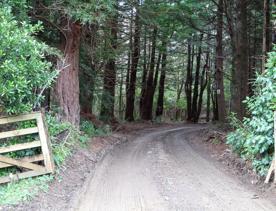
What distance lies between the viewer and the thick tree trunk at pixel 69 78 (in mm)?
11977

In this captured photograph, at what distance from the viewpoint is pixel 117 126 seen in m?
20.0

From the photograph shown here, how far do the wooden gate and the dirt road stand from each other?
41.0 inches

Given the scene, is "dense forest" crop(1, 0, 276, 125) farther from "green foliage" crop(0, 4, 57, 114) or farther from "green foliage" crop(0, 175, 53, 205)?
"green foliage" crop(0, 175, 53, 205)

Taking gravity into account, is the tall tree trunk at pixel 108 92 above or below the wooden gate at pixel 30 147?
above

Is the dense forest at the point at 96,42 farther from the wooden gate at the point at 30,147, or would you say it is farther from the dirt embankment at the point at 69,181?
the dirt embankment at the point at 69,181

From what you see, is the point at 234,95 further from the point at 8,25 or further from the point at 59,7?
the point at 8,25

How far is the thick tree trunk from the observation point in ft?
39.3

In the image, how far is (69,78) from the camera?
1209cm

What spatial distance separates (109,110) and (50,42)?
25.6ft

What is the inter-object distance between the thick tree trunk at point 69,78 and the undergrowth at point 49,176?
2.61ft

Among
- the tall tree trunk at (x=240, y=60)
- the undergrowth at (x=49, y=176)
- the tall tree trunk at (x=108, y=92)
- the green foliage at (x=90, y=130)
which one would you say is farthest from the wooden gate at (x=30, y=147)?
the tall tree trunk at (x=240, y=60)

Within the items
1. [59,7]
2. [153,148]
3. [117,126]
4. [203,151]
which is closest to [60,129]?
[59,7]

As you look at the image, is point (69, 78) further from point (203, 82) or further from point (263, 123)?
point (203, 82)

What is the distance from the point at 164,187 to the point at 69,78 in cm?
597
